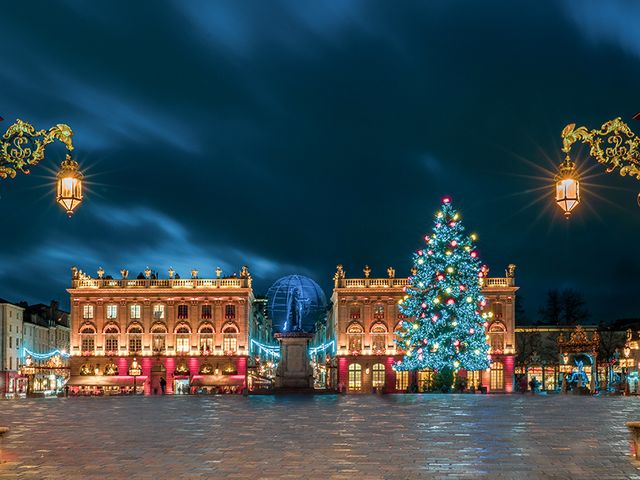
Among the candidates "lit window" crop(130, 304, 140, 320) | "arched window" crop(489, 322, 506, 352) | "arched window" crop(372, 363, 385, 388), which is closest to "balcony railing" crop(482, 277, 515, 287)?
"arched window" crop(489, 322, 506, 352)

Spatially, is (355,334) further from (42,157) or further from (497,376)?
(42,157)

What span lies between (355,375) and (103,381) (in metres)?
28.2

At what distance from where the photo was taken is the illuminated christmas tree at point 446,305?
70375 millimetres

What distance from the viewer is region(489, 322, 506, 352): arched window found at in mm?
102250

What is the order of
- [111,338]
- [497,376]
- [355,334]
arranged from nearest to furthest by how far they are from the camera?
1. [497,376]
2. [111,338]
3. [355,334]

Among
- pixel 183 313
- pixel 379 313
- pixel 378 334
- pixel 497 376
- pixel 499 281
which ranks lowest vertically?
pixel 497 376

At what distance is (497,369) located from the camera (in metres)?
102

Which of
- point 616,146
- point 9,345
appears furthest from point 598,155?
point 9,345

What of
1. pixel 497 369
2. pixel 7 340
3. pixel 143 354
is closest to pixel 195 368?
pixel 143 354

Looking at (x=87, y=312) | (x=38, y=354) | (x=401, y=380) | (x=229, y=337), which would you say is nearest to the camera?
(x=401, y=380)

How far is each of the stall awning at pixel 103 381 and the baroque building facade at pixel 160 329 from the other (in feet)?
0.73

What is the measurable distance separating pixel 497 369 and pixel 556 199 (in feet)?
286

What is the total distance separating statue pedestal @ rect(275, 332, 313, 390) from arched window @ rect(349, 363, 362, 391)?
31014 millimetres

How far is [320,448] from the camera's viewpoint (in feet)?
65.6
